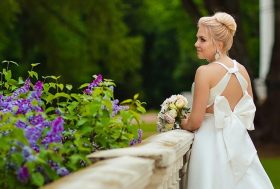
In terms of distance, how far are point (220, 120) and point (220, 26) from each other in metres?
0.64

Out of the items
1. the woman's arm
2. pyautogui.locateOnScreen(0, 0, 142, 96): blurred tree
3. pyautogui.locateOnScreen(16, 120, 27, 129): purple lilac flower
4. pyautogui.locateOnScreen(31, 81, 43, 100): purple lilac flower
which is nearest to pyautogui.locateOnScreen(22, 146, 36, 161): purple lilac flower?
pyautogui.locateOnScreen(16, 120, 27, 129): purple lilac flower

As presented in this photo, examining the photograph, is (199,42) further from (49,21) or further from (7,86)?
(49,21)

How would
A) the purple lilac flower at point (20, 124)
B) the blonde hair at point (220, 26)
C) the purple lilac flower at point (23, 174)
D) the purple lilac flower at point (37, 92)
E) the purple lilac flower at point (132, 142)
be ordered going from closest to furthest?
1. the purple lilac flower at point (23, 174)
2. the purple lilac flower at point (20, 124)
3. the purple lilac flower at point (37, 92)
4. the purple lilac flower at point (132, 142)
5. the blonde hair at point (220, 26)

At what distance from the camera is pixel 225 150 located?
17.3ft

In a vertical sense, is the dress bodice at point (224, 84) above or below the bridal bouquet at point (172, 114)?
above

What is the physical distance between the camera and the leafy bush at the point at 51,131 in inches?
139

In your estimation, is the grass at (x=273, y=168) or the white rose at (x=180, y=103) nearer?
the white rose at (x=180, y=103)

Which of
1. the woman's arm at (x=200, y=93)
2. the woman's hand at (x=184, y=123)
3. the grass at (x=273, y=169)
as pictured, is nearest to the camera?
the woman's arm at (x=200, y=93)

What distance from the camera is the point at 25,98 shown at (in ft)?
15.1

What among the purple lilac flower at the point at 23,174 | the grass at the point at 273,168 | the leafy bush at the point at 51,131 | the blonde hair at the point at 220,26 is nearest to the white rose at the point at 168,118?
the leafy bush at the point at 51,131

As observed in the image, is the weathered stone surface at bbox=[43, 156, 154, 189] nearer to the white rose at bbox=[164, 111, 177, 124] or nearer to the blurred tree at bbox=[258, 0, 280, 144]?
the white rose at bbox=[164, 111, 177, 124]

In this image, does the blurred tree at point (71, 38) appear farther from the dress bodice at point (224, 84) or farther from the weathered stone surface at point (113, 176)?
the weathered stone surface at point (113, 176)

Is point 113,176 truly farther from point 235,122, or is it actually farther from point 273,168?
point 273,168

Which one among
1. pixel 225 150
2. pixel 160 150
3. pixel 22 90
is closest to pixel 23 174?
pixel 160 150
